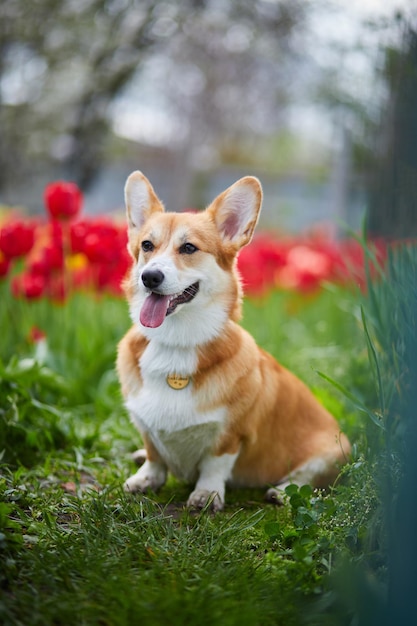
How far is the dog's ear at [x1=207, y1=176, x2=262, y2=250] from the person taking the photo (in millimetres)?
2672

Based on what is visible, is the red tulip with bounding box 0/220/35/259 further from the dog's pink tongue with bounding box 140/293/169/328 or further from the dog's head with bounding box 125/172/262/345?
the dog's pink tongue with bounding box 140/293/169/328

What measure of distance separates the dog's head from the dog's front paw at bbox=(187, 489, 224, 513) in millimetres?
595

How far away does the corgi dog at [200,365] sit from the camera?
2.57 m

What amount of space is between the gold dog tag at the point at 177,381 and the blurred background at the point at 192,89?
3.56 feet

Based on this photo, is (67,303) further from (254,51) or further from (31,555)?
(254,51)

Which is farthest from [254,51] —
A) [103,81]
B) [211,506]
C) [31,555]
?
[31,555]

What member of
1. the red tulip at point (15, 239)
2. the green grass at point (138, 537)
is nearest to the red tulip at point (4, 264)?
the red tulip at point (15, 239)

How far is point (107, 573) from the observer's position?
1.93m

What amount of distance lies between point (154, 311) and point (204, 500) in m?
Result: 0.76

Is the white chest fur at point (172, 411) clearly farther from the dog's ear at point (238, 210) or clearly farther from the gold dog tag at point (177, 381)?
the dog's ear at point (238, 210)

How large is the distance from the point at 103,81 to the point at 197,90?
3876mm

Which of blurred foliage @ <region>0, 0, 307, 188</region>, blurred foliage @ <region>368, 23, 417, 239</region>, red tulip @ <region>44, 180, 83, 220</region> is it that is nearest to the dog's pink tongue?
blurred foliage @ <region>368, 23, 417, 239</region>

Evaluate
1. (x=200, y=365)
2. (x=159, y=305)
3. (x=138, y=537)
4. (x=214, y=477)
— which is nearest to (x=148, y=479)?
(x=214, y=477)

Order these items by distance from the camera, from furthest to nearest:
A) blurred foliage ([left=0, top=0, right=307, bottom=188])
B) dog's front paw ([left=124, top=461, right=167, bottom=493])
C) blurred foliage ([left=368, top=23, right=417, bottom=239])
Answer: blurred foliage ([left=0, top=0, right=307, bottom=188]), dog's front paw ([left=124, top=461, right=167, bottom=493]), blurred foliage ([left=368, top=23, right=417, bottom=239])
